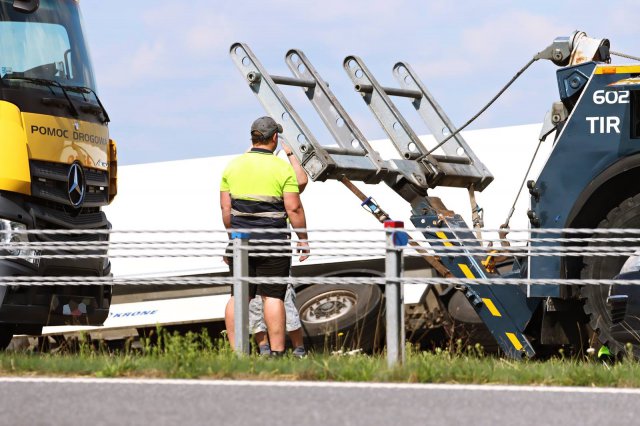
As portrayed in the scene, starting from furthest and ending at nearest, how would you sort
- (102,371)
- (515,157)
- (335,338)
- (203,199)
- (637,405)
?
(203,199)
(515,157)
(335,338)
(102,371)
(637,405)

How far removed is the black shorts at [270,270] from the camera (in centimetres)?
1016

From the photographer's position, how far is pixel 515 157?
1545cm

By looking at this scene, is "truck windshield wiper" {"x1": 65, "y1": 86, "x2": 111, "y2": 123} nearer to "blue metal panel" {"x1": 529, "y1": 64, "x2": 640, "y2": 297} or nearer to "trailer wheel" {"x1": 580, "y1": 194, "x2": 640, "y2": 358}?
"blue metal panel" {"x1": 529, "y1": 64, "x2": 640, "y2": 297}

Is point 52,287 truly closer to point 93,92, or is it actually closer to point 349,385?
point 93,92

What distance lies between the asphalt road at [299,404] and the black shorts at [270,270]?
8.79 feet

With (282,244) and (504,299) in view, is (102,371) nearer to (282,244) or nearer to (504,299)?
(282,244)

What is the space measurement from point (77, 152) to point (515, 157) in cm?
547

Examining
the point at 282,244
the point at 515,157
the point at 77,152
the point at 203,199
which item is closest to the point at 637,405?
the point at 282,244

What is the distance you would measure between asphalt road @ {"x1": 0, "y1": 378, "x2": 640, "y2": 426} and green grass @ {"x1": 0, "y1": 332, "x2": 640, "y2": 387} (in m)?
0.41

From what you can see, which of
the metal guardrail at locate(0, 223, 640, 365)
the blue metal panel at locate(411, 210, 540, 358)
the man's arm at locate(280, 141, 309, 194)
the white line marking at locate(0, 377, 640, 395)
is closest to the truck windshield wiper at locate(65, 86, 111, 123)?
the metal guardrail at locate(0, 223, 640, 365)

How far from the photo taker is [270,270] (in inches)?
400

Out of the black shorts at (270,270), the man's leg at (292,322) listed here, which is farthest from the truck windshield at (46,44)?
the man's leg at (292,322)

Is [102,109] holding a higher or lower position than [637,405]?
higher

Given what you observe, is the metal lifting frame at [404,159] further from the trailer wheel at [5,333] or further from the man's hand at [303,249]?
the trailer wheel at [5,333]
